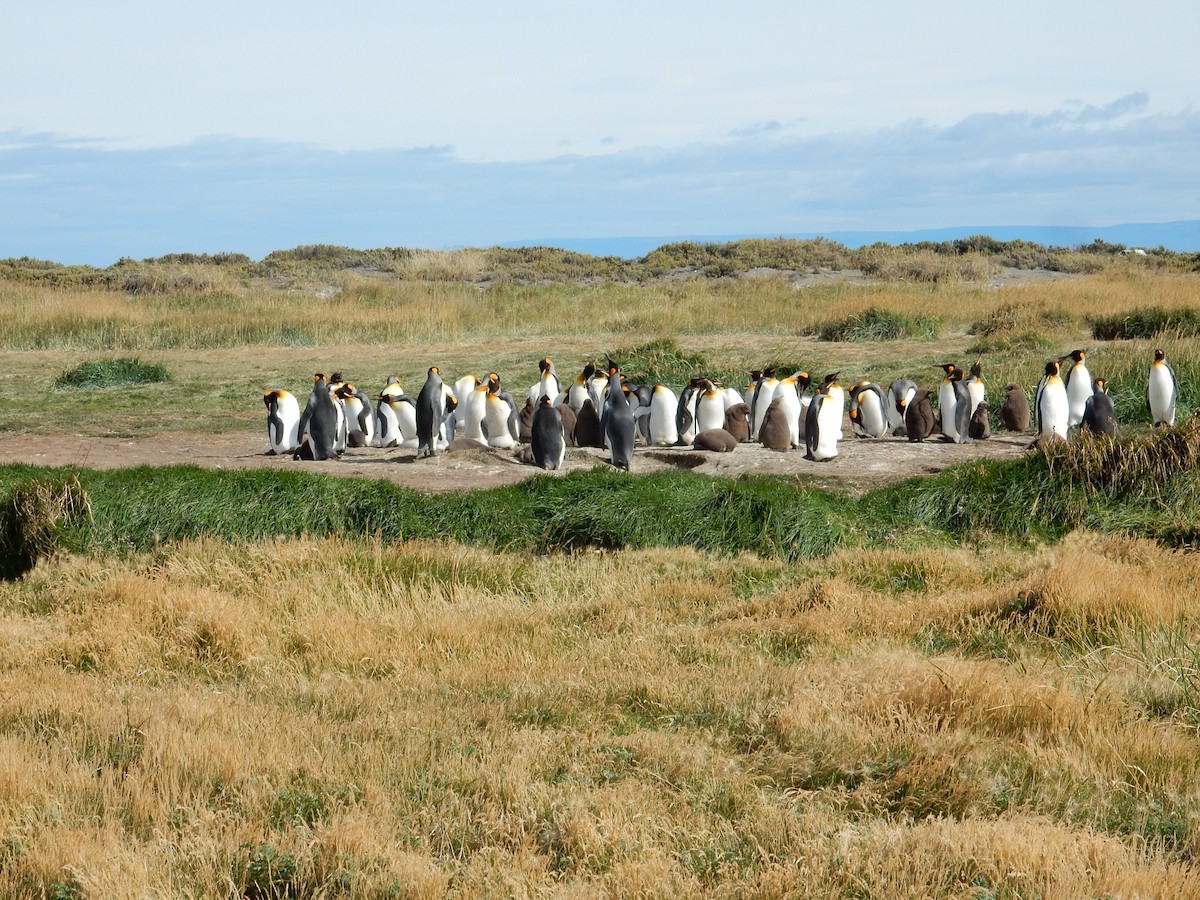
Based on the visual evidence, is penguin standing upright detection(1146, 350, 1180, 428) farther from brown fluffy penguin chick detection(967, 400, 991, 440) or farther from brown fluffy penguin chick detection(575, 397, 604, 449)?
brown fluffy penguin chick detection(575, 397, 604, 449)

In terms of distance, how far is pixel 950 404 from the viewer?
14.1m

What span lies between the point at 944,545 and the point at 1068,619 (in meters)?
2.84

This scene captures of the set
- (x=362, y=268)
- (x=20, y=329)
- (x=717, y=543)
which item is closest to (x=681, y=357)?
(x=717, y=543)

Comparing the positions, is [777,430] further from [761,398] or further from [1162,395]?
[1162,395]

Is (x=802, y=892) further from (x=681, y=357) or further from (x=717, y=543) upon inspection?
(x=681, y=357)

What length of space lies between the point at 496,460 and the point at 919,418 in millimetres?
4823

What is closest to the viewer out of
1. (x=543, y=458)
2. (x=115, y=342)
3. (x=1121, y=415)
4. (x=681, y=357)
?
(x=543, y=458)

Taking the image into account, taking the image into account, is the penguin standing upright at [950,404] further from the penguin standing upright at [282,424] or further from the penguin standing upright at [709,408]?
the penguin standing upright at [282,424]

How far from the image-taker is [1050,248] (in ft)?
173

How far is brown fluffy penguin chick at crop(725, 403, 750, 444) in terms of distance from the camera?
48.4 feet

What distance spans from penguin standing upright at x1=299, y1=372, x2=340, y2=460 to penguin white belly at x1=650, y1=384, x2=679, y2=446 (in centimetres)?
362

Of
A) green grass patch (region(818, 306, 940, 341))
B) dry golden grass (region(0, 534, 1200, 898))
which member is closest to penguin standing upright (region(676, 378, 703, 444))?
dry golden grass (region(0, 534, 1200, 898))

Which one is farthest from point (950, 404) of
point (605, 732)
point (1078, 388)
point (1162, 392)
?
point (605, 732)

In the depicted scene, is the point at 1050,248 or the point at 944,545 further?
the point at 1050,248
